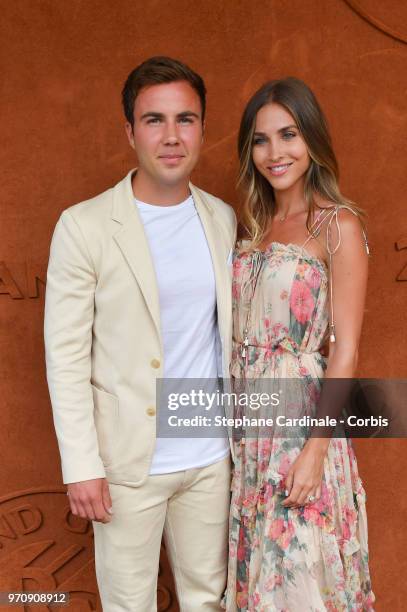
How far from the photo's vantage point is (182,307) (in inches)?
87.8

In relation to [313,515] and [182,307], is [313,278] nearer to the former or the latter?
[182,307]

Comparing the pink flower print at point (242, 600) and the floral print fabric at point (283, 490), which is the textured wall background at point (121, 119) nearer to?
the floral print fabric at point (283, 490)

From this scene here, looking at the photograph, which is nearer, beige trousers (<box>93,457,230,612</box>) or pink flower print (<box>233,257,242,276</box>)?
beige trousers (<box>93,457,230,612</box>)

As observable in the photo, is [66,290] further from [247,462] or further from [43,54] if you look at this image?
[43,54]

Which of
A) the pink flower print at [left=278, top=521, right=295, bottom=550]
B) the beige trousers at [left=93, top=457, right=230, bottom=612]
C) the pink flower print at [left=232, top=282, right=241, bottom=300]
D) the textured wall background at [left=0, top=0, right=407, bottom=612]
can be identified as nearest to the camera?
the pink flower print at [left=278, top=521, right=295, bottom=550]

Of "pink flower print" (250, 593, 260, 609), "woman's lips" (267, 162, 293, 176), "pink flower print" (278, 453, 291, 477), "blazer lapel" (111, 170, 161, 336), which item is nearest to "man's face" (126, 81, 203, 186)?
"blazer lapel" (111, 170, 161, 336)

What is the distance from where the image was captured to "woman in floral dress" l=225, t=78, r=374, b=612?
215 cm

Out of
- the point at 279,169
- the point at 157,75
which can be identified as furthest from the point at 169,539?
the point at 157,75

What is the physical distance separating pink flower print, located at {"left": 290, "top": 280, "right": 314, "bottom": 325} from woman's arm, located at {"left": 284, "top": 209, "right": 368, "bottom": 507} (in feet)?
0.24

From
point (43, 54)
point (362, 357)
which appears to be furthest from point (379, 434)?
point (43, 54)

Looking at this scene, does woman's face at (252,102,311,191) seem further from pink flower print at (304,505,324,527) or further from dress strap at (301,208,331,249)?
pink flower print at (304,505,324,527)

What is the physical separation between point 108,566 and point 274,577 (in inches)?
20.2

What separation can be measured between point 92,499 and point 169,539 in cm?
38

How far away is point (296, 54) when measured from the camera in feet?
9.10
